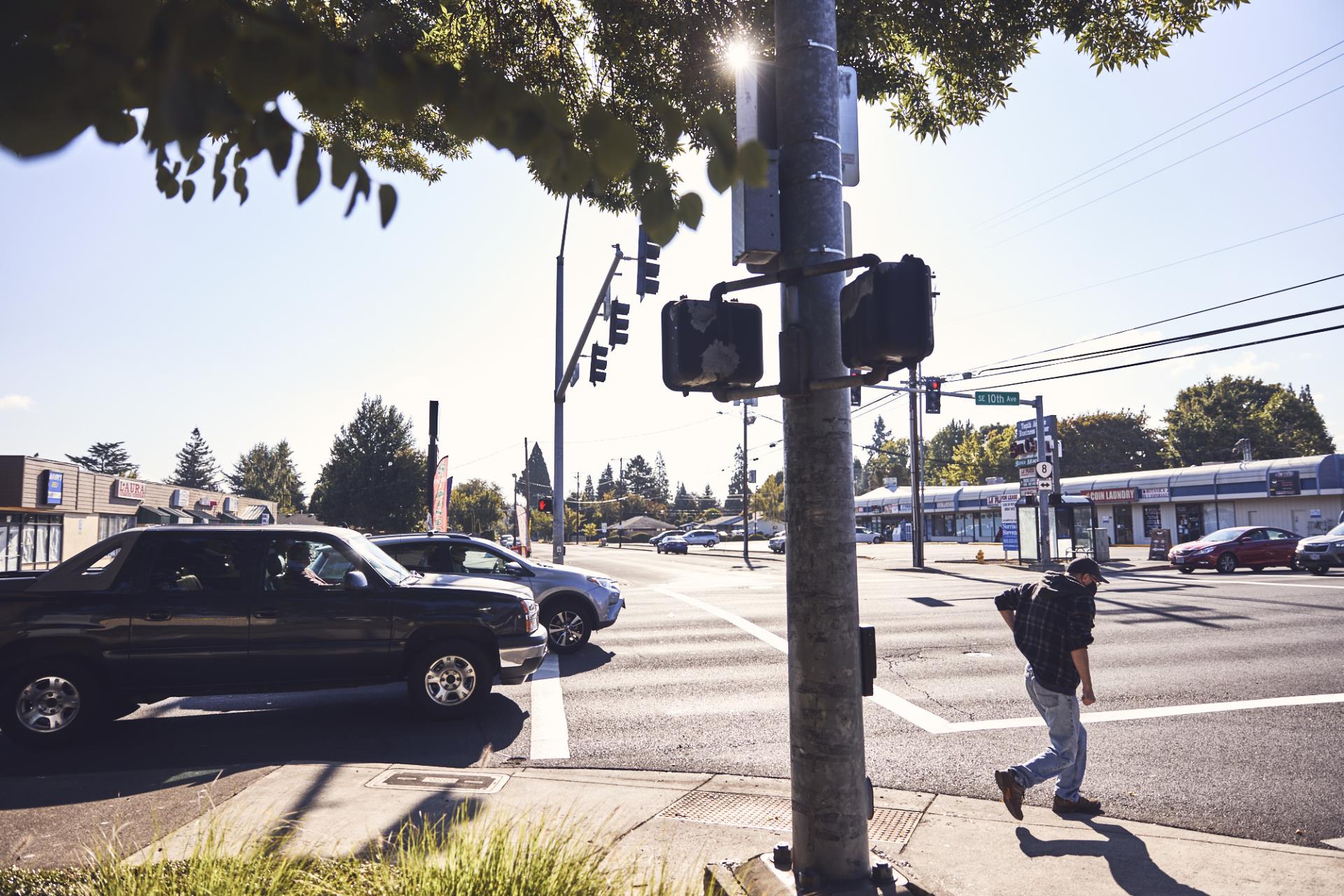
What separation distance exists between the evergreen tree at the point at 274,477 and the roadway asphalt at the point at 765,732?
4559 inches

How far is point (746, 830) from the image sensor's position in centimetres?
496

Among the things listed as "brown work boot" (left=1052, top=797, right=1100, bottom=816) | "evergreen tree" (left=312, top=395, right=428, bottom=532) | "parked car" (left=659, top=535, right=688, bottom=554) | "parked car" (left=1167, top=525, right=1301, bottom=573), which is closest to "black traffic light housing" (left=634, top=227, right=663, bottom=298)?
"brown work boot" (left=1052, top=797, right=1100, bottom=816)

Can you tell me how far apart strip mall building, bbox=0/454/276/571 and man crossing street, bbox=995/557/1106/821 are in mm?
24567

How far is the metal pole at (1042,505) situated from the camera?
1169 inches

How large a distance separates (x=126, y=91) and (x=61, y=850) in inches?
173

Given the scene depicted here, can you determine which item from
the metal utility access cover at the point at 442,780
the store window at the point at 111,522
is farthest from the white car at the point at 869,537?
the metal utility access cover at the point at 442,780

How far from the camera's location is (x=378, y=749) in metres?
7.00

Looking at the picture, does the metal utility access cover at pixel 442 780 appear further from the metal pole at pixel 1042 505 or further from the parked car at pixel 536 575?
the metal pole at pixel 1042 505

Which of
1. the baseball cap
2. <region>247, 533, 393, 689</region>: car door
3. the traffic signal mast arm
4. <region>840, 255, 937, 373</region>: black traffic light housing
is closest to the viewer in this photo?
<region>840, 255, 937, 373</region>: black traffic light housing

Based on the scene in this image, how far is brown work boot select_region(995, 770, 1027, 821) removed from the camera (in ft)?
17.4

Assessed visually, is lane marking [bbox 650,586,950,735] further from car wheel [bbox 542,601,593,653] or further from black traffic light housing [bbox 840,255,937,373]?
car wheel [bbox 542,601,593,653]

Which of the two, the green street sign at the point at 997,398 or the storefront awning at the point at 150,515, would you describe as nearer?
the green street sign at the point at 997,398

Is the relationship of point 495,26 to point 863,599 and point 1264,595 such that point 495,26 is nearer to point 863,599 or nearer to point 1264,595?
point 863,599

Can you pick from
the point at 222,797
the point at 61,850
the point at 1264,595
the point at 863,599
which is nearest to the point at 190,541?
the point at 222,797
